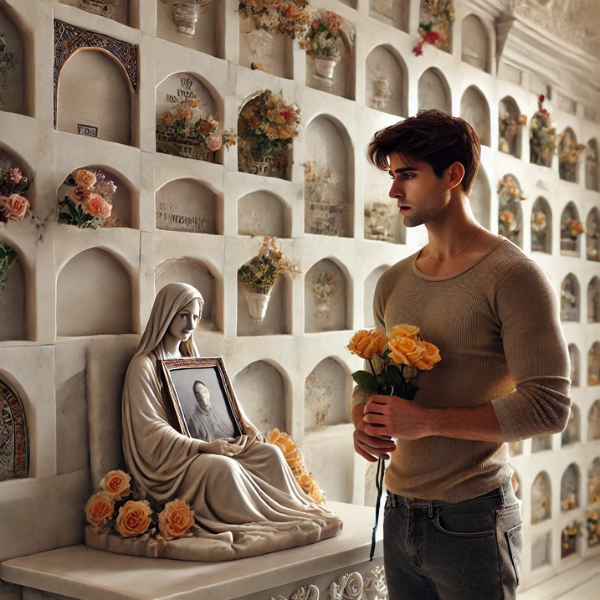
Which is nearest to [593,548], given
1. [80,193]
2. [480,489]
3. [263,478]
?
[263,478]

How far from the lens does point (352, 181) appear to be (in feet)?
12.2

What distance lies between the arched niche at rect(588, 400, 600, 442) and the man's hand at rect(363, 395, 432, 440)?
164 inches

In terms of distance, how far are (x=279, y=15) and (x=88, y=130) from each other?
3.48 ft

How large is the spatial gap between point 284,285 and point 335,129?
0.82 meters

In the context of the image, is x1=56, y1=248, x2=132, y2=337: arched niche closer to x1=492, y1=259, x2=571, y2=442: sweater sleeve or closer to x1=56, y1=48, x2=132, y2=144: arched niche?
x1=56, y1=48, x2=132, y2=144: arched niche

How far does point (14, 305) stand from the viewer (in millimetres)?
2467

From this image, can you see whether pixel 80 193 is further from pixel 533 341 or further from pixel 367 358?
pixel 533 341

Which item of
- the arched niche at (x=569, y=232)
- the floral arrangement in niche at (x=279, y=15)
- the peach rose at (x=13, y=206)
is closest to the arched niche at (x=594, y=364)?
the arched niche at (x=569, y=232)

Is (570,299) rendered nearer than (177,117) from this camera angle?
No

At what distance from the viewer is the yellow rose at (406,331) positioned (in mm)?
1797

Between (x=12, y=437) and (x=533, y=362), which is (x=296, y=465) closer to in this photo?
(x=12, y=437)

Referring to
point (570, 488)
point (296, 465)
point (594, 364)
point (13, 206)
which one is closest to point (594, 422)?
point (594, 364)

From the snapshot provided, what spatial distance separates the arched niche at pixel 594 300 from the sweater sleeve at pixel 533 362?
13.6ft

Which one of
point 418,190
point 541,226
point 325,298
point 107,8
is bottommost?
point 325,298
